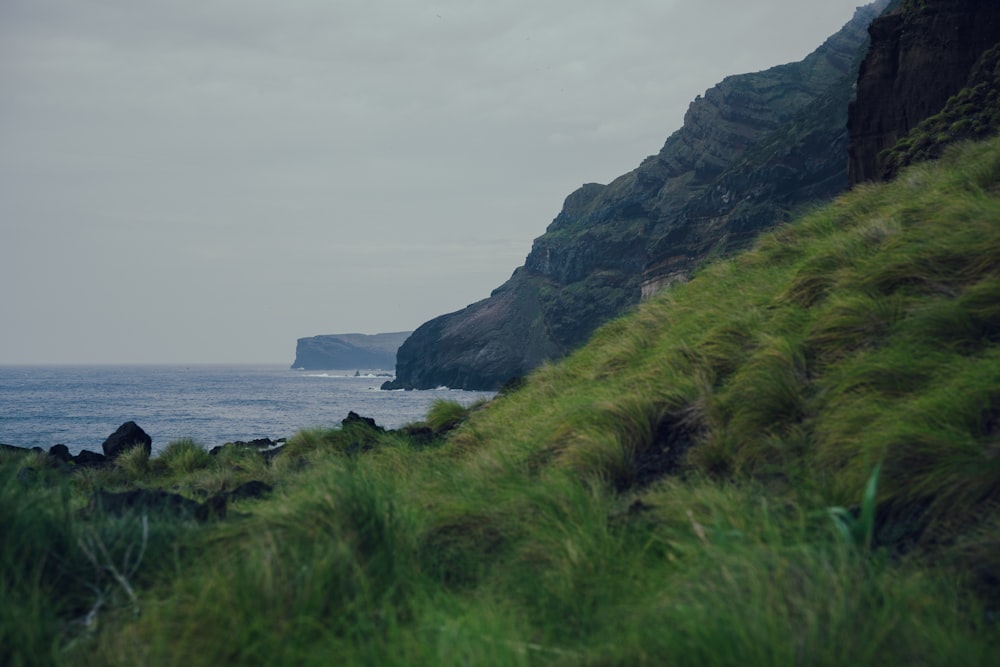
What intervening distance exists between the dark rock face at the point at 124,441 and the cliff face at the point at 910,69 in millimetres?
15891

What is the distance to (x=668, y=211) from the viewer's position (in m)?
125

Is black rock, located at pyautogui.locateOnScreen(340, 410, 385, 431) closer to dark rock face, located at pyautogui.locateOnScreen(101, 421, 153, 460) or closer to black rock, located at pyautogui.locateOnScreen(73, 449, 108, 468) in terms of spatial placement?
dark rock face, located at pyautogui.locateOnScreen(101, 421, 153, 460)

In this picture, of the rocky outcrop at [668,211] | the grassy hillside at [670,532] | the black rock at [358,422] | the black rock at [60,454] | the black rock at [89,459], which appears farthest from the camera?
the rocky outcrop at [668,211]

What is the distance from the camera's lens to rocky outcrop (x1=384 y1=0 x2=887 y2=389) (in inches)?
3339

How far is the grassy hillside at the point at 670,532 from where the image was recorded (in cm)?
263

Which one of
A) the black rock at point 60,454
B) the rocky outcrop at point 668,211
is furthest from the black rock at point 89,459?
the rocky outcrop at point 668,211

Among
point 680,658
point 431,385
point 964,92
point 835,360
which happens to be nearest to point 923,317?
point 835,360

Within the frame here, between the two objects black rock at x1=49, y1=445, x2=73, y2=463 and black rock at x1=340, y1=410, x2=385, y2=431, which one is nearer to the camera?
black rock at x1=340, y1=410, x2=385, y2=431

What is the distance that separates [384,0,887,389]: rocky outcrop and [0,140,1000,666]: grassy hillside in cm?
7647

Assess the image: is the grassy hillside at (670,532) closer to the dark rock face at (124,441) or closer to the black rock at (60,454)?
the dark rock face at (124,441)

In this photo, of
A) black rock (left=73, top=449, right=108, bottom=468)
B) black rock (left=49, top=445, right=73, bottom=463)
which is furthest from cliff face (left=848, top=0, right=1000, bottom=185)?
black rock (left=49, top=445, right=73, bottom=463)

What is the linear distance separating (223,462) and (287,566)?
9.50m

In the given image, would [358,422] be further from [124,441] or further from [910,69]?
[910,69]

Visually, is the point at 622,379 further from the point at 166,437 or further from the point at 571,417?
the point at 166,437
